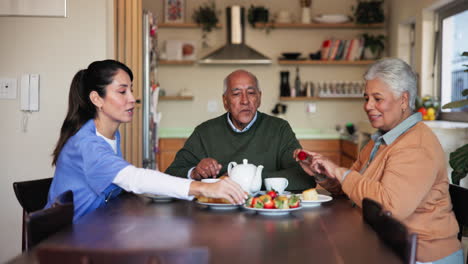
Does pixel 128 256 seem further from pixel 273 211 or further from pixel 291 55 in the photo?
pixel 291 55

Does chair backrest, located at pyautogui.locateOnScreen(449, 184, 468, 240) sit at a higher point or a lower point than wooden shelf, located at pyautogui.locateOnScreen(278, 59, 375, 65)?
lower

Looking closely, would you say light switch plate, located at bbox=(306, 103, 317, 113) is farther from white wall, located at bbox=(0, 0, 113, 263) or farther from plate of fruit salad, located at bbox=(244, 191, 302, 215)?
plate of fruit salad, located at bbox=(244, 191, 302, 215)

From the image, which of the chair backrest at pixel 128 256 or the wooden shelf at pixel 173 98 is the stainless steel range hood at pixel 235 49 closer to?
the wooden shelf at pixel 173 98

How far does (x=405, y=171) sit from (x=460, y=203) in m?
0.28

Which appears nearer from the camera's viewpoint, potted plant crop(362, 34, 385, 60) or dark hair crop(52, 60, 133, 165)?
dark hair crop(52, 60, 133, 165)

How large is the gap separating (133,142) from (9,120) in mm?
1127

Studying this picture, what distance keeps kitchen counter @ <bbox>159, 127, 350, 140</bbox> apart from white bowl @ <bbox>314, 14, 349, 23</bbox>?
125 centimetres

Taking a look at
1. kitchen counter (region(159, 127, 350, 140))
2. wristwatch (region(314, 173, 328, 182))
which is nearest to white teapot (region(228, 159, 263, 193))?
wristwatch (region(314, 173, 328, 182))

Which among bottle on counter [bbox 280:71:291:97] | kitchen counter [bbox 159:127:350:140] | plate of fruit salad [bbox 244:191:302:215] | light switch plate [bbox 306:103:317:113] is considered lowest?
kitchen counter [bbox 159:127:350:140]

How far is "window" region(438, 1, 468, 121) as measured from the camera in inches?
169

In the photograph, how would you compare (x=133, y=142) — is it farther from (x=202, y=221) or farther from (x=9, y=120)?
(x=202, y=221)

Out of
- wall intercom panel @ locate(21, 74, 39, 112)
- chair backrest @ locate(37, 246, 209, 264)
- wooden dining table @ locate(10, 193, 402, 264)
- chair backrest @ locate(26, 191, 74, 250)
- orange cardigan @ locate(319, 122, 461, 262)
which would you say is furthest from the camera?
wall intercom panel @ locate(21, 74, 39, 112)

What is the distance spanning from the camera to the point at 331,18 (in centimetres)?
604

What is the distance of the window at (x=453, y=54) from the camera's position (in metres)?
4.29
